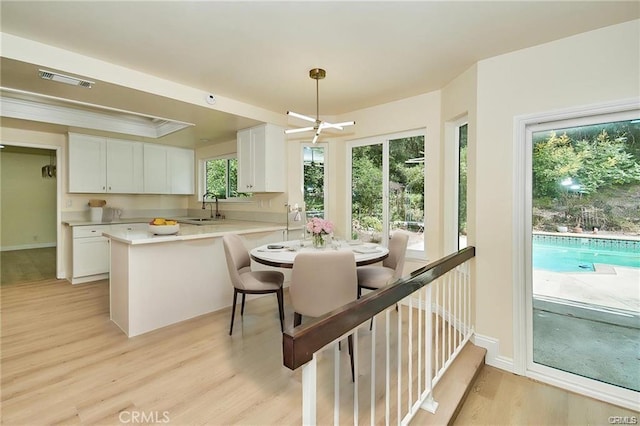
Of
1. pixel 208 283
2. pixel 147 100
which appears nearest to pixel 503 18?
pixel 147 100

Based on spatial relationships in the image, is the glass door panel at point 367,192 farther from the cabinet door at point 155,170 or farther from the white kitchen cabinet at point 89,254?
the white kitchen cabinet at point 89,254

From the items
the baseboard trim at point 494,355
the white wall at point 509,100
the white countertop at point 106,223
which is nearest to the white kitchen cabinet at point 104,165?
the white countertop at point 106,223

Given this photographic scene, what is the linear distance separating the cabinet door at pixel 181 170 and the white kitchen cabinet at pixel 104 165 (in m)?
0.51

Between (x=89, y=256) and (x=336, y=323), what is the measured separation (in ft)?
15.9

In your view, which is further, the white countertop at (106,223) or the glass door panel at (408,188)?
the white countertop at (106,223)

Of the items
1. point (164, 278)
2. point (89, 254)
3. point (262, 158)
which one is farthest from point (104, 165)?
point (164, 278)

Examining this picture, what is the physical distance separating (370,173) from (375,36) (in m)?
2.01

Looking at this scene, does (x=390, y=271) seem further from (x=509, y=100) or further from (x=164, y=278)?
(x=164, y=278)

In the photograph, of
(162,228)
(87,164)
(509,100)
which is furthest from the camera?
(87,164)

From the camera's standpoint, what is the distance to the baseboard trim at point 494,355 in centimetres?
243

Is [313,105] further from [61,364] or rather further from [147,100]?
[61,364]

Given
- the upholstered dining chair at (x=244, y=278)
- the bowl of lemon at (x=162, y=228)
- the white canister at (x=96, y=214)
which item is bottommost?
the upholstered dining chair at (x=244, y=278)

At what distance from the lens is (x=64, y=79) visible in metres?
2.56

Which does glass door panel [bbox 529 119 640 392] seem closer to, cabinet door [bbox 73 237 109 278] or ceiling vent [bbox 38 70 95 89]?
ceiling vent [bbox 38 70 95 89]
